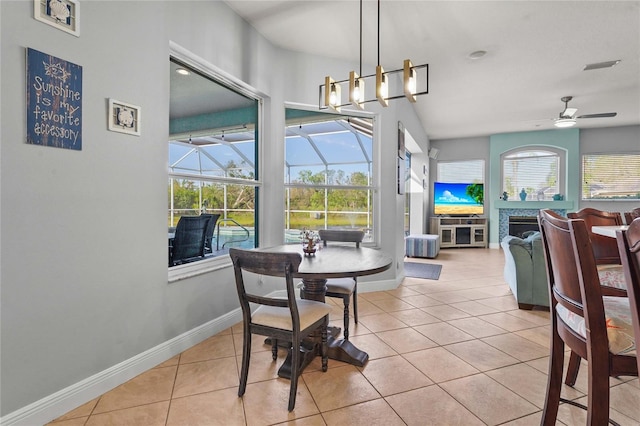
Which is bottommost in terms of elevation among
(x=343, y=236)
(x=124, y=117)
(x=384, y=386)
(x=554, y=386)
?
(x=384, y=386)

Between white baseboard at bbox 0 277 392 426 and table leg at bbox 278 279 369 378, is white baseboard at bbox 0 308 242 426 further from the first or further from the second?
table leg at bbox 278 279 369 378

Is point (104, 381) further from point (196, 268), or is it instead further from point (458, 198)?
point (458, 198)

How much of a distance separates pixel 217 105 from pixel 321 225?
1862 millimetres

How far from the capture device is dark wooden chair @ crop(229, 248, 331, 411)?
1.70m

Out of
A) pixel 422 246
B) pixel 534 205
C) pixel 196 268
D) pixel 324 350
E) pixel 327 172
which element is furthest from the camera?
pixel 534 205

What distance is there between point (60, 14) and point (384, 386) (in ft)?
8.92

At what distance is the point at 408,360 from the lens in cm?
230

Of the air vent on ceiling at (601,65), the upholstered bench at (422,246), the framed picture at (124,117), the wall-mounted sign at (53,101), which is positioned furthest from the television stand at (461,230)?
the wall-mounted sign at (53,101)

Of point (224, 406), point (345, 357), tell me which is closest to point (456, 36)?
point (345, 357)

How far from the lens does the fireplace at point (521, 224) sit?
7.59m

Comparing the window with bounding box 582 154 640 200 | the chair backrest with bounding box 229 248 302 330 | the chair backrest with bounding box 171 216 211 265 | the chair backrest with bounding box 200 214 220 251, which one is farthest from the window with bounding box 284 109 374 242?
the window with bounding box 582 154 640 200

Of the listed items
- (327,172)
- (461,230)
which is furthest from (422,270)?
(461,230)

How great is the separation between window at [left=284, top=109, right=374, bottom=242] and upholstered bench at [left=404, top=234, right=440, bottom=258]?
2933 millimetres

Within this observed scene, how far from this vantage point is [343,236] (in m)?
3.07
